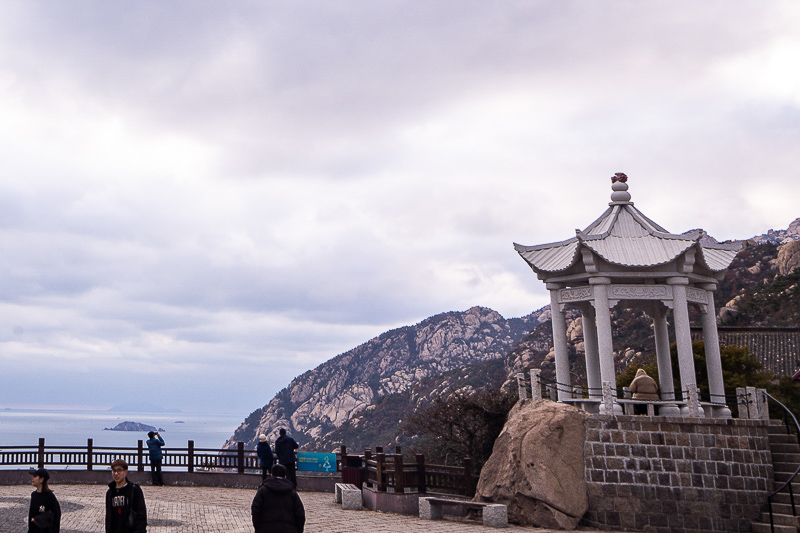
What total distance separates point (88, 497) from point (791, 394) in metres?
26.8

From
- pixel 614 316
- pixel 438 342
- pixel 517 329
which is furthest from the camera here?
pixel 517 329

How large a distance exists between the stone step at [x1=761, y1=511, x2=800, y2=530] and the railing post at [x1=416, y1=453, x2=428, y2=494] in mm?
8341

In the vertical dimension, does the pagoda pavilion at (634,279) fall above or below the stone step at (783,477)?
above

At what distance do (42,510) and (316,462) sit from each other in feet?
51.2

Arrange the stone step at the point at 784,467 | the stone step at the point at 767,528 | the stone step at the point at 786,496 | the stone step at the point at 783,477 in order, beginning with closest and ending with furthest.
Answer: the stone step at the point at 767,528, the stone step at the point at 786,496, the stone step at the point at 783,477, the stone step at the point at 784,467

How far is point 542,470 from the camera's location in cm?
1631

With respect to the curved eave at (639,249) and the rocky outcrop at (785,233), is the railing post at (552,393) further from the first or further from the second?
the rocky outcrop at (785,233)

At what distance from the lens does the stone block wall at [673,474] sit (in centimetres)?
1630

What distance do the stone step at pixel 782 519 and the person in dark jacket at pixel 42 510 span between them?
15124 mm

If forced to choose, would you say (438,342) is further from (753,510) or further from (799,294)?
(753,510)

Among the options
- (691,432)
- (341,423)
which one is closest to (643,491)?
(691,432)

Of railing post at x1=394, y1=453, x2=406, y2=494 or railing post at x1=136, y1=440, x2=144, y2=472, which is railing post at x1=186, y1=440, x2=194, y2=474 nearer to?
railing post at x1=136, y1=440, x2=144, y2=472

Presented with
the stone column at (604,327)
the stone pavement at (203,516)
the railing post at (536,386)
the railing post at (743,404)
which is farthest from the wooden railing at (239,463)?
the railing post at (743,404)

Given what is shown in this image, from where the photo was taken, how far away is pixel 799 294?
54562mm
